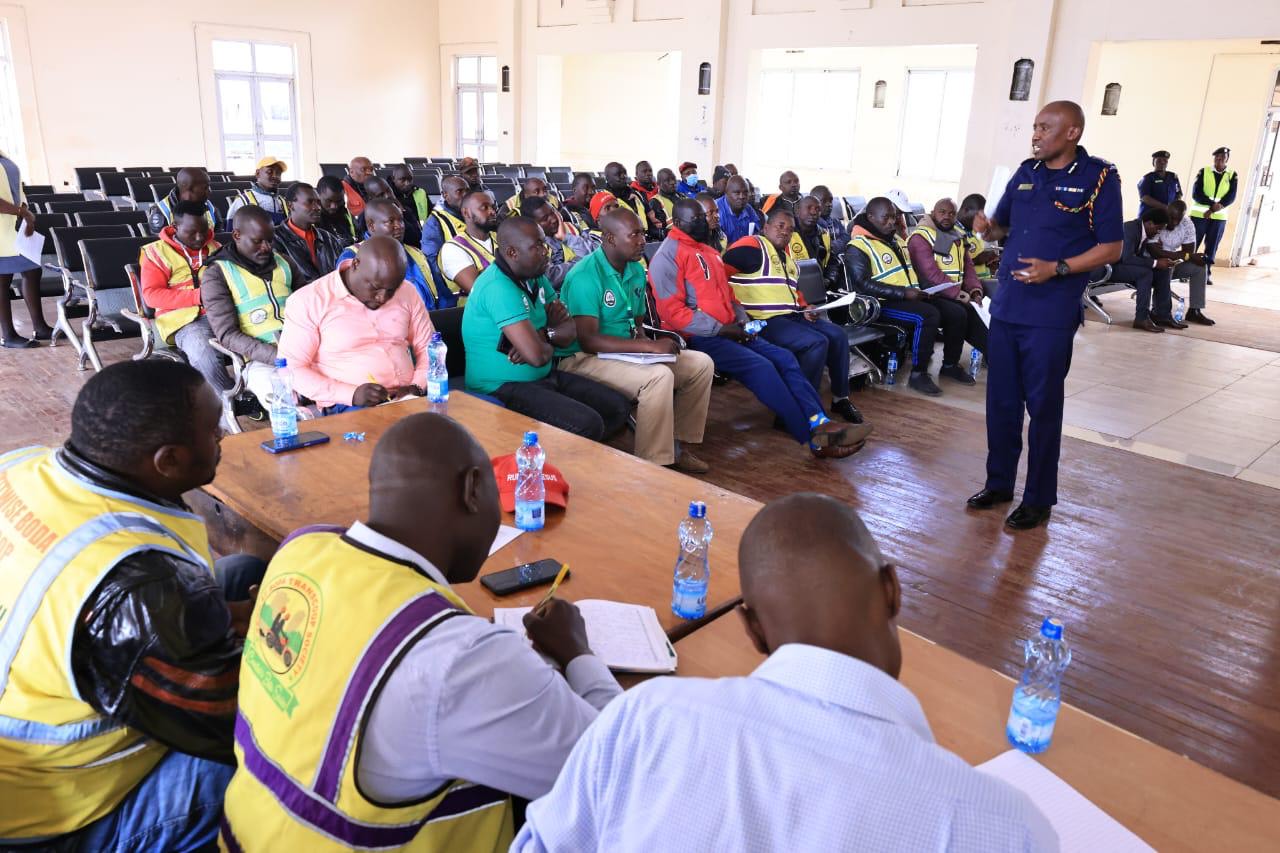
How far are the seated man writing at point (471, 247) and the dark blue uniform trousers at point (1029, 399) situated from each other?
2730mm

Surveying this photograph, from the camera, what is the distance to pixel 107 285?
5172 mm

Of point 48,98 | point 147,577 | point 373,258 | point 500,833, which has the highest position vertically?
point 48,98

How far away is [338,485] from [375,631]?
1336 millimetres

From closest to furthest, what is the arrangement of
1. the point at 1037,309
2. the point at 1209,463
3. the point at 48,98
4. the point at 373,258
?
the point at 373,258
the point at 1037,309
the point at 1209,463
the point at 48,98

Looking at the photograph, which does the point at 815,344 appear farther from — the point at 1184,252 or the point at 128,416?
Answer: the point at 1184,252

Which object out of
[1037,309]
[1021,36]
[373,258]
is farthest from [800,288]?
[1021,36]

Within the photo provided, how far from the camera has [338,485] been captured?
2422mm

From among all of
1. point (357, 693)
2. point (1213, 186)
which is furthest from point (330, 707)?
point (1213, 186)

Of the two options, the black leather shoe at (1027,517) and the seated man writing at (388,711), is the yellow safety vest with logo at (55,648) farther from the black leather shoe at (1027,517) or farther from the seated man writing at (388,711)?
the black leather shoe at (1027,517)

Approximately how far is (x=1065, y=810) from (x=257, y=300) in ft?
12.7

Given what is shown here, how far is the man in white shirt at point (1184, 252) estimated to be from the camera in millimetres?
8484

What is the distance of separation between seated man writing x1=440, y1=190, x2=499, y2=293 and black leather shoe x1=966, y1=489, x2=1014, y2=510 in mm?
2826

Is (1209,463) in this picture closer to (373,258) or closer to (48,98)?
(373,258)

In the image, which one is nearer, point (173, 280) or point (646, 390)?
point (646, 390)
